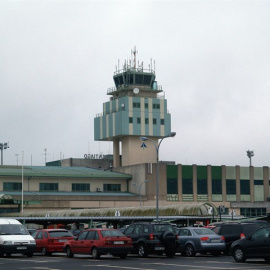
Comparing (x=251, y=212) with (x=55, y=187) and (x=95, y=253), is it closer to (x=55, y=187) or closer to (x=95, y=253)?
(x=55, y=187)

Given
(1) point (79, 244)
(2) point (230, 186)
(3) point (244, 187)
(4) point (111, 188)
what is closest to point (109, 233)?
(1) point (79, 244)

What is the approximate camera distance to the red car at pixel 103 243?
32.6 m

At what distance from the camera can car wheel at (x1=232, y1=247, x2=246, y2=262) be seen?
29.6 meters

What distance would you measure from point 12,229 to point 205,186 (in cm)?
7712

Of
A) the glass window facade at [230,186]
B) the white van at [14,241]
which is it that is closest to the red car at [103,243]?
the white van at [14,241]

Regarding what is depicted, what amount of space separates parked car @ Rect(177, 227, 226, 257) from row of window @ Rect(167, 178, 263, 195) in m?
71.1

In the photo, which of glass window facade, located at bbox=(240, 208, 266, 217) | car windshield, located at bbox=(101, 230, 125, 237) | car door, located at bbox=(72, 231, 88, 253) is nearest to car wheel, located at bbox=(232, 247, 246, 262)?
car windshield, located at bbox=(101, 230, 125, 237)

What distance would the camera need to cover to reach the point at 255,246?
29.1 meters

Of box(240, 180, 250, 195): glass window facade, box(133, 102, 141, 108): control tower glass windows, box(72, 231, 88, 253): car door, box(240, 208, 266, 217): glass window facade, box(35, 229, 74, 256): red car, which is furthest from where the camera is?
box(133, 102, 141, 108): control tower glass windows

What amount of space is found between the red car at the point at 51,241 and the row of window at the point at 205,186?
69.3m

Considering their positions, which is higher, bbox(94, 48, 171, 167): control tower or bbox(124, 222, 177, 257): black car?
bbox(94, 48, 171, 167): control tower

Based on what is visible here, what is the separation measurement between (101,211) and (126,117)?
32.9 meters

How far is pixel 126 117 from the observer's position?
4496 inches

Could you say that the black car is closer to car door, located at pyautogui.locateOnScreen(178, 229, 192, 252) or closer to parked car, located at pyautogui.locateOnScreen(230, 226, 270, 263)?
car door, located at pyautogui.locateOnScreen(178, 229, 192, 252)
